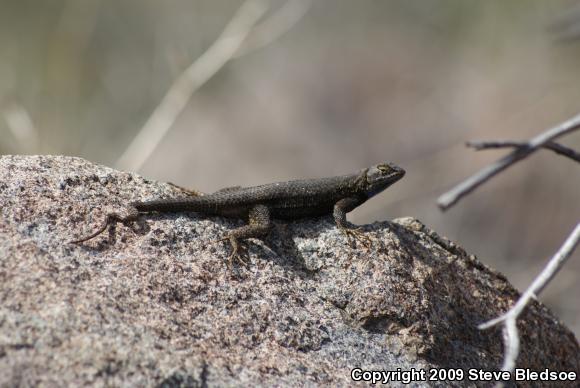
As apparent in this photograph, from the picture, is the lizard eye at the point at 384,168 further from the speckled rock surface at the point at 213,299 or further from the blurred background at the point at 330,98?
the blurred background at the point at 330,98

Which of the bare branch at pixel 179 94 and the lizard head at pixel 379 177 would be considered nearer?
the lizard head at pixel 379 177

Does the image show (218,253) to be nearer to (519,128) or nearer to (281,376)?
(281,376)

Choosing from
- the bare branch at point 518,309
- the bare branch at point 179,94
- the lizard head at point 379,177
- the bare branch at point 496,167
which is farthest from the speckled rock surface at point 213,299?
the bare branch at point 179,94

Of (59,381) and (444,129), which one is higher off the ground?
(444,129)

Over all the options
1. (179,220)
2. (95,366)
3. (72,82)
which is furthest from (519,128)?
(95,366)

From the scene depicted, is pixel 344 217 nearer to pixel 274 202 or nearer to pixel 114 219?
pixel 274 202

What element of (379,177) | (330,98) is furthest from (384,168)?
(330,98)
